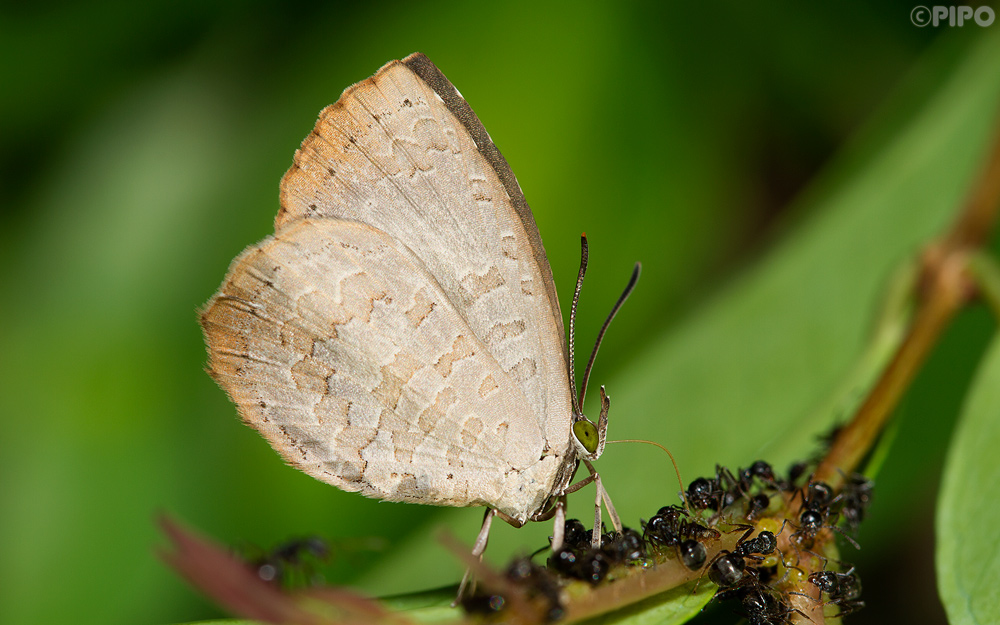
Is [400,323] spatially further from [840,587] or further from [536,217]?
[536,217]

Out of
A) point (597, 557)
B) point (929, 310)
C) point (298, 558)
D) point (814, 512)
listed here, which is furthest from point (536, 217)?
point (597, 557)

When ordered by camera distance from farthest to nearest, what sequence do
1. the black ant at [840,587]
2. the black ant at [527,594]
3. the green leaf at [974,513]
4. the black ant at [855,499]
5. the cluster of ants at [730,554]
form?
the black ant at [855,499] < the green leaf at [974,513] < the black ant at [840,587] < the cluster of ants at [730,554] < the black ant at [527,594]

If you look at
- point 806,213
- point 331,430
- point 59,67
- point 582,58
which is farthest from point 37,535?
→ point 806,213

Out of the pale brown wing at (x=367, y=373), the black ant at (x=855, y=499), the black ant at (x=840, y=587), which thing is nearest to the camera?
the black ant at (x=840, y=587)

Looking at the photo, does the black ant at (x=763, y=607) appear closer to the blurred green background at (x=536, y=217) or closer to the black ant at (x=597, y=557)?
the black ant at (x=597, y=557)

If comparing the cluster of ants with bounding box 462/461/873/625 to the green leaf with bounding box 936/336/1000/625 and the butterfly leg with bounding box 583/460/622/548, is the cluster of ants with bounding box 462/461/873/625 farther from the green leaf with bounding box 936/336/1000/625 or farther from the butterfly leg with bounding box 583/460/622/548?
the green leaf with bounding box 936/336/1000/625

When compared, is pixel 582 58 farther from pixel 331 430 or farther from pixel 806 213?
pixel 331 430

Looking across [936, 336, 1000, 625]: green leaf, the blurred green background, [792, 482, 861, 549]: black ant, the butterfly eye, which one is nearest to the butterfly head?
the butterfly eye

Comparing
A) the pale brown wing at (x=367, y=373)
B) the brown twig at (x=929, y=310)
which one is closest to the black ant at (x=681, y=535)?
the brown twig at (x=929, y=310)
